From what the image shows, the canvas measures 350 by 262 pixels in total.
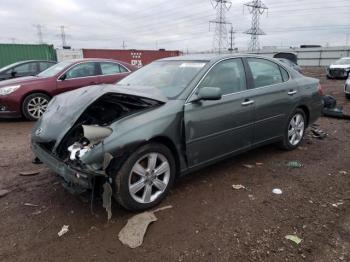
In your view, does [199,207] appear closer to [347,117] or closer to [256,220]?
[256,220]

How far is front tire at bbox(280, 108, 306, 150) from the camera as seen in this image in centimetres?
546

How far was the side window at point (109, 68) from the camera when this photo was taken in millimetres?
9195

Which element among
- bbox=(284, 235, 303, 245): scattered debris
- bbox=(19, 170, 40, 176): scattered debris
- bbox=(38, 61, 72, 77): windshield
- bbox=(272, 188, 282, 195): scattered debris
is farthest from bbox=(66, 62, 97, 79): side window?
bbox=(284, 235, 303, 245): scattered debris

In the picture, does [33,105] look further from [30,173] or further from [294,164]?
[294,164]

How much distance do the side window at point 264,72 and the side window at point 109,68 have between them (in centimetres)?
526

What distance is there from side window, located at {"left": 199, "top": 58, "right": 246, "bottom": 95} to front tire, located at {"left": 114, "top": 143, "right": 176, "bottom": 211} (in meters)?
1.07

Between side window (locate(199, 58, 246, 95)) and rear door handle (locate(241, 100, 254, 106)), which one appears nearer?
side window (locate(199, 58, 246, 95))

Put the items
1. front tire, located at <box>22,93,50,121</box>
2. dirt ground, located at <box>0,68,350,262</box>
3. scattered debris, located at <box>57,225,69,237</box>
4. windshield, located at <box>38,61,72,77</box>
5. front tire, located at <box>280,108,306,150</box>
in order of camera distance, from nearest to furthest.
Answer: dirt ground, located at <box>0,68,350,262</box> < scattered debris, located at <box>57,225,69,237</box> < front tire, located at <box>280,108,306,150</box> < front tire, located at <box>22,93,50,121</box> < windshield, located at <box>38,61,72,77</box>

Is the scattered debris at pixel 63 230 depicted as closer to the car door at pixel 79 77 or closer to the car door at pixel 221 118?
the car door at pixel 221 118

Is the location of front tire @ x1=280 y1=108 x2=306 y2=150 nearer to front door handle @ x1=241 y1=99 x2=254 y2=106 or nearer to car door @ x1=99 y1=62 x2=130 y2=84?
front door handle @ x1=241 y1=99 x2=254 y2=106

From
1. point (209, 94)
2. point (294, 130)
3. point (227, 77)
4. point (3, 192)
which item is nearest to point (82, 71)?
point (3, 192)

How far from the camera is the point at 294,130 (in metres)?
5.63

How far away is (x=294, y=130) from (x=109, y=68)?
563 centimetres

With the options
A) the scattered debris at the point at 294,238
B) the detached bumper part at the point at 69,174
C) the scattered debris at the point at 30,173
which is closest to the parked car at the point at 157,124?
the detached bumper part at the point at 69,174
